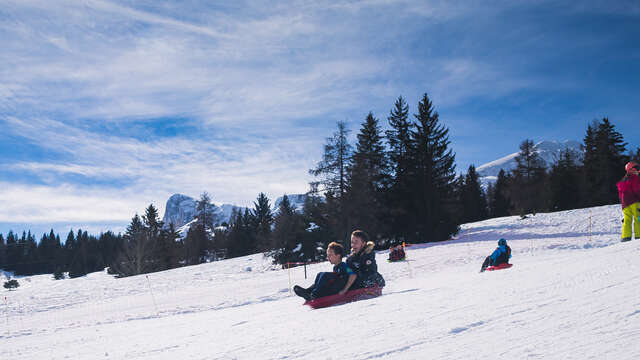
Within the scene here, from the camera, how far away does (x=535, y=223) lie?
31312mm

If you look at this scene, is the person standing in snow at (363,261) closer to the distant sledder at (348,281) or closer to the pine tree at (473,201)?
the distant sledder at (348,281)

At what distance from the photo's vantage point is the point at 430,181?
33.8 m

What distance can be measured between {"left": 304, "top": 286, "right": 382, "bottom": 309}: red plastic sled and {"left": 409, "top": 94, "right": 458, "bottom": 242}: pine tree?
2731cm

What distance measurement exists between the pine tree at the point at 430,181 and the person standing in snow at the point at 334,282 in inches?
1082

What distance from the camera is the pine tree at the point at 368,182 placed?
30.8 m

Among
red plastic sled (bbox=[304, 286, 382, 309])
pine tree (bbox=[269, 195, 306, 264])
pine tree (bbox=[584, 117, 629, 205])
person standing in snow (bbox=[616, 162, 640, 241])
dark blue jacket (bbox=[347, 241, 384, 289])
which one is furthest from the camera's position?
pine tree (bbox=[584, 117, 629, 205])

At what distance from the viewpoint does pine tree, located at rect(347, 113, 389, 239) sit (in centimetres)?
3078

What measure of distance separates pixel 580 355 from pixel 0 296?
98.2 feet

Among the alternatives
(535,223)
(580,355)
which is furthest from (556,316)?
(535,223)

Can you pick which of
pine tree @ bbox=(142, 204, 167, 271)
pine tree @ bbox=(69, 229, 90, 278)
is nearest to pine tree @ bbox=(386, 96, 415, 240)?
pine tree @ bbox=(142, 204, 167, 271)

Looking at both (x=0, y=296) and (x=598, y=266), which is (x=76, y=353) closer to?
(x=598, y=266)

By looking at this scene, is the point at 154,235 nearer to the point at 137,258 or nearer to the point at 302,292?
the point at 137,258

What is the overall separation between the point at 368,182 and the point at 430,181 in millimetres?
6062

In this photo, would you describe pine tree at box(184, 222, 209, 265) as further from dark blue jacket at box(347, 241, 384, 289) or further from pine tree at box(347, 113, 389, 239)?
dark blue jacket at box(347, 241, 384, 289)
